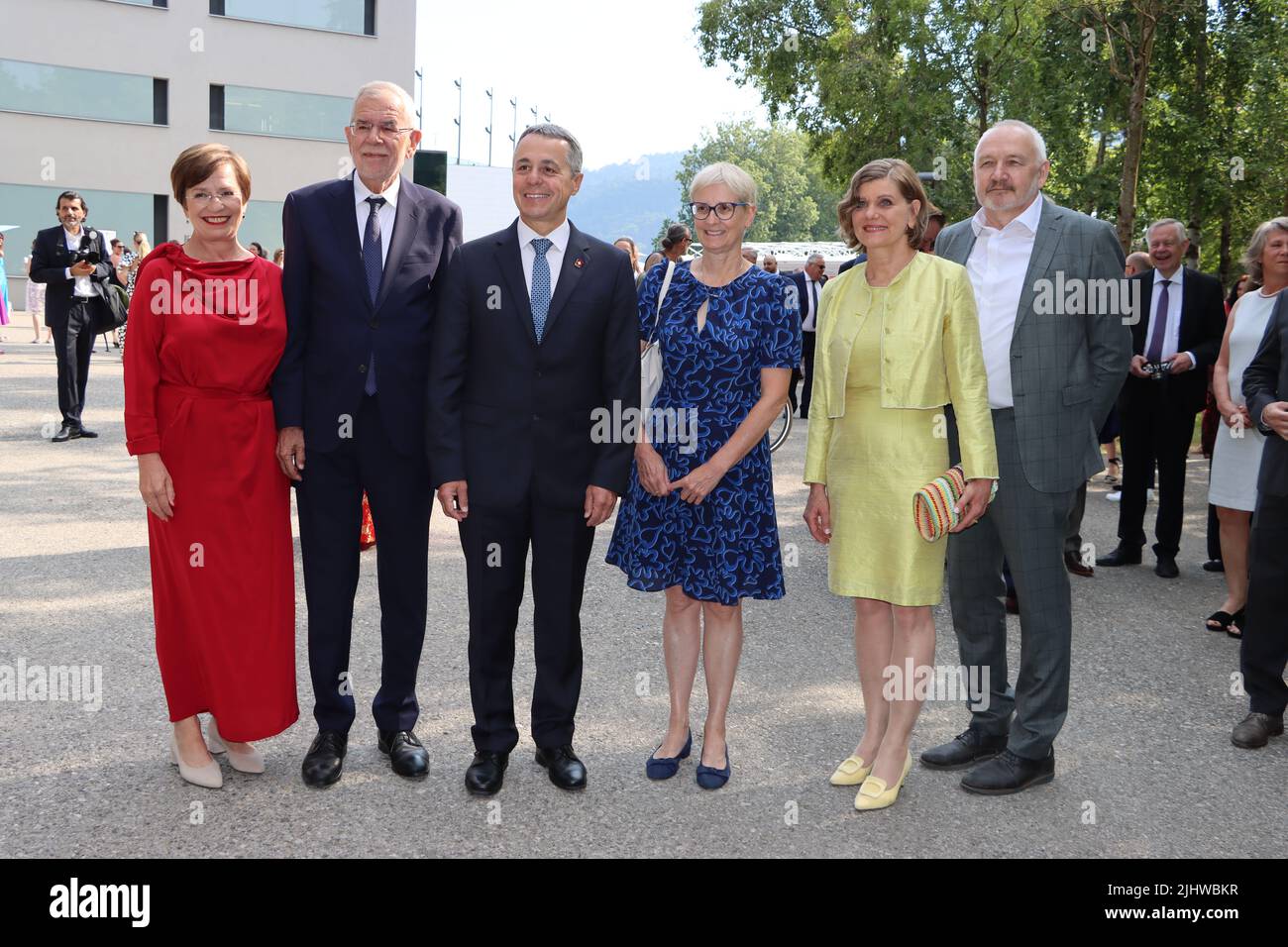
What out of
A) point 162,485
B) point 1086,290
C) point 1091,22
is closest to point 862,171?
point 1086,290

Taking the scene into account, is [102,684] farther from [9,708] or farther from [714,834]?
[714,834]

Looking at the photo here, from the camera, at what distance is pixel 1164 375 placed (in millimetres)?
8406

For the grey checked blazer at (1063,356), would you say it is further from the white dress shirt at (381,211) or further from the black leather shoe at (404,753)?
the black leather shoe at (404,753)

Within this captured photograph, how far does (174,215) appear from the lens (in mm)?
33969

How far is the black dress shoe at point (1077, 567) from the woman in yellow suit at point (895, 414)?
411 centimetres

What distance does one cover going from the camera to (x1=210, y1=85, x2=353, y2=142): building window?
114ft

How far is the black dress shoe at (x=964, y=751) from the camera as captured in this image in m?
4.48

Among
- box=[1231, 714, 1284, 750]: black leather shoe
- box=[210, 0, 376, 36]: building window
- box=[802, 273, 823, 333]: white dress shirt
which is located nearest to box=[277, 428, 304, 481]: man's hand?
box=[1231, 714, 1284, 750]: black leather shoe

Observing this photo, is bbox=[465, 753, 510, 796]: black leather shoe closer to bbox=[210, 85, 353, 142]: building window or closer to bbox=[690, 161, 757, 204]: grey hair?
bbox=[690, 161, 757, 204]: grey hair

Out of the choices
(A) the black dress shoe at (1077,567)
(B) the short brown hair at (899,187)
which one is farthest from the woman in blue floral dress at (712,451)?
(A) the black dress shoe at (1077,567)

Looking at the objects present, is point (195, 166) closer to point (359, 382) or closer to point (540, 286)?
point (359, 382)

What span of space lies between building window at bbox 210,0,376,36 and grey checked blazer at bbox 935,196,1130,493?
35359mm

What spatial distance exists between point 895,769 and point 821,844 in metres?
0.53

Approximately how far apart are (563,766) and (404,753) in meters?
0.57
